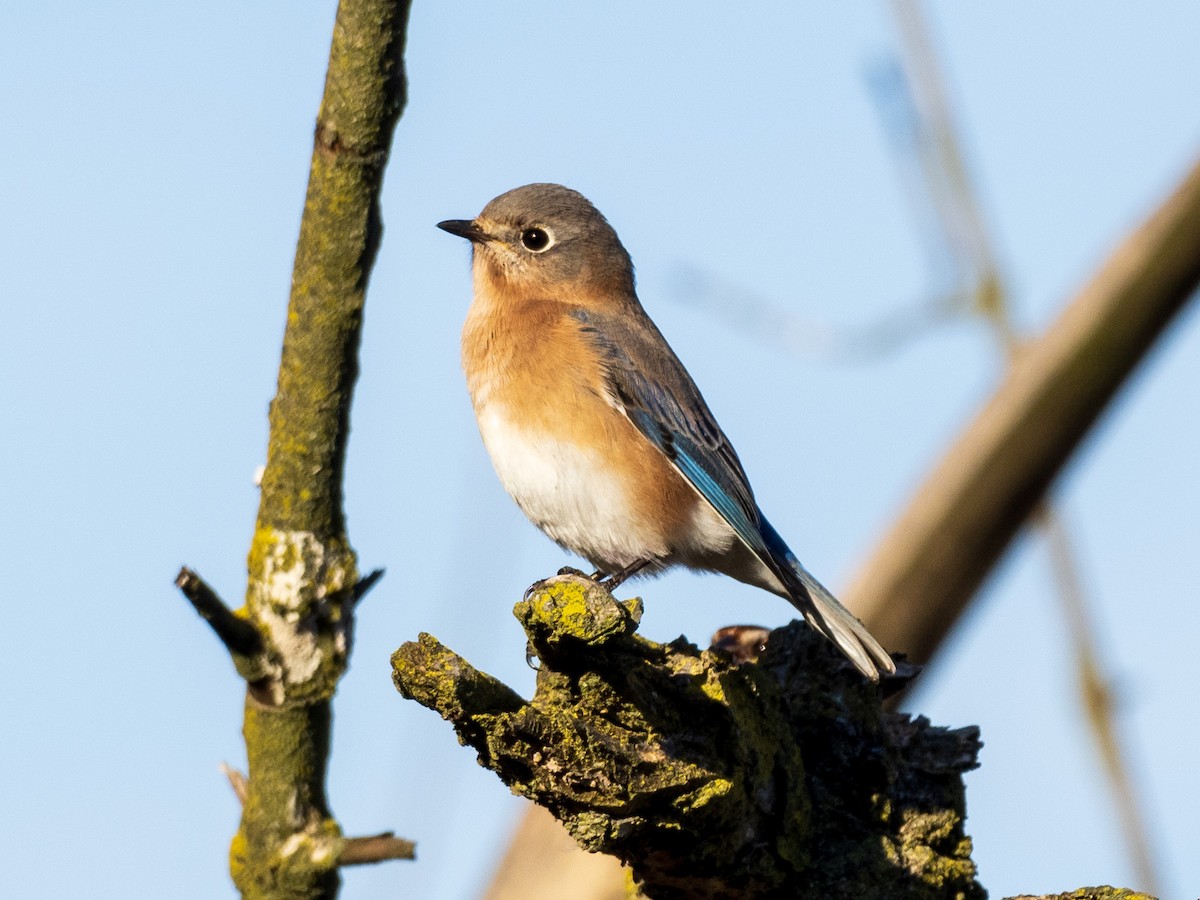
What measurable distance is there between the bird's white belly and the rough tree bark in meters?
1.55

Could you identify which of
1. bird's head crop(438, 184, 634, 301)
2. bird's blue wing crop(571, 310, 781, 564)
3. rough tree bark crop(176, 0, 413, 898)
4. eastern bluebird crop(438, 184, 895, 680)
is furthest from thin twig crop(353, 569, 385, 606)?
bird's head crop(438, 184, 634, 301)

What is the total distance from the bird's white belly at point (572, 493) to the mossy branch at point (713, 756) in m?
1.18

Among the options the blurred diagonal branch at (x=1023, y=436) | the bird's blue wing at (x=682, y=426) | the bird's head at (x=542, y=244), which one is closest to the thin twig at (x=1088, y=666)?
the blurred diagonal branch at (x=1023, y=436)

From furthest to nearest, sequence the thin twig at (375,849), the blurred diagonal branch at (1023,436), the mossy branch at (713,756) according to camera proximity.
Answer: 1. the blurred diagonal branch at (1023,436)
2. the thin twig at (375,849)
3. the mossy branch at (713,756)

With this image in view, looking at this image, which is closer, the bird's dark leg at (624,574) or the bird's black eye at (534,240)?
the bird's dark leg at (624,574)

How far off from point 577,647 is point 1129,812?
11.7ft

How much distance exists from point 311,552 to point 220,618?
0.45 meters

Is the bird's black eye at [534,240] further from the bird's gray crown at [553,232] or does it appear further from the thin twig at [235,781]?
the thin twig at [235,781]

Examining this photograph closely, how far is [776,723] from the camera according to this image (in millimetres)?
5039

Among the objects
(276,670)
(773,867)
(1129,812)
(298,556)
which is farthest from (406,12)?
(1129,812)

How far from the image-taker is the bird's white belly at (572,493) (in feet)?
22.1

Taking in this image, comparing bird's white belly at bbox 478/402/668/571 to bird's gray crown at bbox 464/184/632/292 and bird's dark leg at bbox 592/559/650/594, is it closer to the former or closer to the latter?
bird's dark leg at bbox 592/559/650/594

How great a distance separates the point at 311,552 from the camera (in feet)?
17.1

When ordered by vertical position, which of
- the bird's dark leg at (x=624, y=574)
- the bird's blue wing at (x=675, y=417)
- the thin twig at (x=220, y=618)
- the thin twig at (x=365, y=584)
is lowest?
the thin twig at (x=220, y=618)
